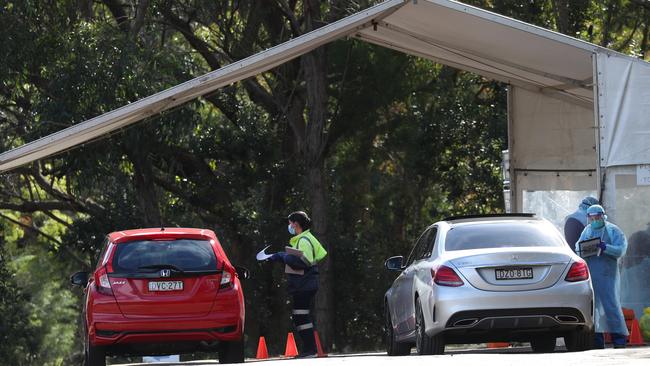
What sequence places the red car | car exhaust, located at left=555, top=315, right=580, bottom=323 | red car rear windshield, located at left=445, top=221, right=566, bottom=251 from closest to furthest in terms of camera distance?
car exhaust, located at left=555, top=315, right=580, bottom=323, red car rear windshield, located at left=445, top=221, right=566, bottom=251, the red car

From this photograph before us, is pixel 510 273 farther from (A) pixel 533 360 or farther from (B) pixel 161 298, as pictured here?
(B) pixel 161 298

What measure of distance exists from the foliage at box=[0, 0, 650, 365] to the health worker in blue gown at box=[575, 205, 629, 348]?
9.74 meters

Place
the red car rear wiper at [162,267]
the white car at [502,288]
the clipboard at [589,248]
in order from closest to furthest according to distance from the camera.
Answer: the white car at [502,288]
the red car rear wiper at [162,267]
the clipboard at [589,248]

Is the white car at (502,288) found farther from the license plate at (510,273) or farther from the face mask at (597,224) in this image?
the face mask at (597,224)

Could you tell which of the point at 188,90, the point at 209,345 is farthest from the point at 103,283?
the point at 188,90

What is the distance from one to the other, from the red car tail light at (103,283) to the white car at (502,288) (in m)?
3.30

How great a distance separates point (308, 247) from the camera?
55.5 feet

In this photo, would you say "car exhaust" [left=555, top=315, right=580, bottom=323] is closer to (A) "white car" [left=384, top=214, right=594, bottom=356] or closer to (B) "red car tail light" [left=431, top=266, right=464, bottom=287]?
(A) "white car" [left=384, top=214, right=594, bottom=356]

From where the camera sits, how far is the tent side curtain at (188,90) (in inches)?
705

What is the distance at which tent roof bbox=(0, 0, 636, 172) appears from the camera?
17.9m

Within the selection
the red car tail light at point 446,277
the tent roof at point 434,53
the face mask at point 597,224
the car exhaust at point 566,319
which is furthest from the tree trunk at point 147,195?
the car exhaust at point 566,319

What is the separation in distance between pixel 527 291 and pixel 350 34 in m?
7.20

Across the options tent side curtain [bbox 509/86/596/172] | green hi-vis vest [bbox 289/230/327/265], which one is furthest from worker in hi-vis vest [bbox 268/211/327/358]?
tent side curtain [bbox 509/86/596/172]

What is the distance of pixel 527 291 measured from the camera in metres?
13.9
